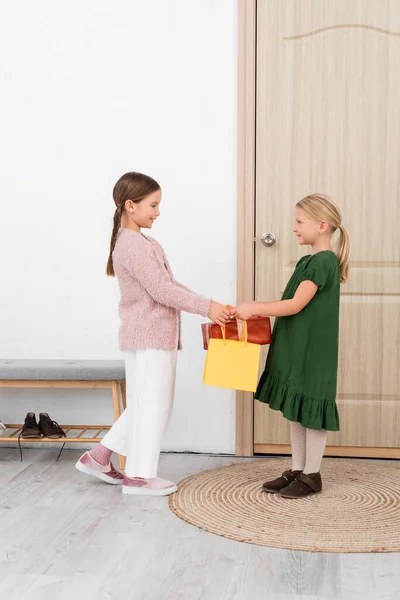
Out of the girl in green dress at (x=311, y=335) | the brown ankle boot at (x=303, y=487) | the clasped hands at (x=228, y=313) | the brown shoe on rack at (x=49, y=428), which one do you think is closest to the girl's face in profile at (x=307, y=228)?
the girl in green dress at (x=311, y=335)

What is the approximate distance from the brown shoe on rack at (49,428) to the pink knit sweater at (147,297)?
65cm

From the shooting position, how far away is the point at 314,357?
2.38 metres

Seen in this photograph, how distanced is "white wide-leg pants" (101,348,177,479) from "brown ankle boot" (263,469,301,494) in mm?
394

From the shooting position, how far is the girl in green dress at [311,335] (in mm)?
2363

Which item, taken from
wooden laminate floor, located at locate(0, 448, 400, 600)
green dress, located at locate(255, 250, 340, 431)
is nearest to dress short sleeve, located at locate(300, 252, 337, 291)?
Result: green dress, located at locate(255, 250, 340, 431)

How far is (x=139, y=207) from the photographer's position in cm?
249

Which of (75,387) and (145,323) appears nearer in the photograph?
(145,323)

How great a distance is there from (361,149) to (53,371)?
1.54 m

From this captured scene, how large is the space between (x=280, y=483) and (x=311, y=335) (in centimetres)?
53

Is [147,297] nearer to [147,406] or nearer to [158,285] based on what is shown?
[158,285]

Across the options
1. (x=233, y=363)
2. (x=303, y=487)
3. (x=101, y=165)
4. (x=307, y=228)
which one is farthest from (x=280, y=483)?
(x=101, y=165)

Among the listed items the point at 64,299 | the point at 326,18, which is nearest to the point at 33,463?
the point at 64,299

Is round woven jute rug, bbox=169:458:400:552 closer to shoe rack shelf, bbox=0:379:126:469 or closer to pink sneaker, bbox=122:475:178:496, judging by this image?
pink sneaker, bbox=122:475:178:496

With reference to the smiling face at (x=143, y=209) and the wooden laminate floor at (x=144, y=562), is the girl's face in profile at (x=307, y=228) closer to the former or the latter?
the smiling face at (x=143, y=209)
